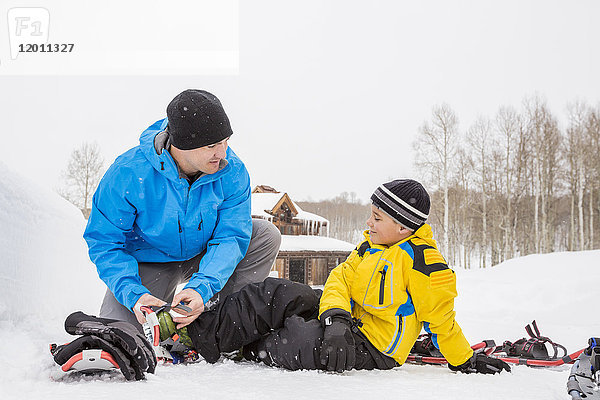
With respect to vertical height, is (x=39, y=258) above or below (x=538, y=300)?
above

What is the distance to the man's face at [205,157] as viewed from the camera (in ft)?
6.59

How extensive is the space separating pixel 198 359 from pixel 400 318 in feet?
2.67

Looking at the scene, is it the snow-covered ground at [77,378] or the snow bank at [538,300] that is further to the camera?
the snow bank at [538,300]

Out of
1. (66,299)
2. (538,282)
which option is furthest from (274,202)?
(66,299)

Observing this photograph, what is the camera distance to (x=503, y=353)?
2.63 metres

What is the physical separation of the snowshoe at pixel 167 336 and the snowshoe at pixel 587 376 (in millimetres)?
1246

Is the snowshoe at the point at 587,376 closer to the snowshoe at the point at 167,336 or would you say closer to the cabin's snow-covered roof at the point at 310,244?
the snowshoe at the point at 167,336

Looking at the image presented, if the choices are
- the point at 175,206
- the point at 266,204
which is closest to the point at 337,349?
the point at 175,206

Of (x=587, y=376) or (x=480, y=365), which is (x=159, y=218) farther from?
(x=587, y=376)

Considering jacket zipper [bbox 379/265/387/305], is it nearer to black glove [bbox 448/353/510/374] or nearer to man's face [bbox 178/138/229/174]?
black glove [bbox 448/353/510/374]

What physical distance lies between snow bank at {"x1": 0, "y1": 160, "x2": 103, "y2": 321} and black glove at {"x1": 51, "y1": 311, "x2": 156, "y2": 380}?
1.95 feet

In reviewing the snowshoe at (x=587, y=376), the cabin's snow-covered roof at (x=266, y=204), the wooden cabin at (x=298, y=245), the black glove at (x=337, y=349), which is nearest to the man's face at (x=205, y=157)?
the black glove at (x=337, y=349)

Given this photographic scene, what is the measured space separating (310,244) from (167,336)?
15.6 m

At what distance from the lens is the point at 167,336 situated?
1759 mm
